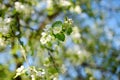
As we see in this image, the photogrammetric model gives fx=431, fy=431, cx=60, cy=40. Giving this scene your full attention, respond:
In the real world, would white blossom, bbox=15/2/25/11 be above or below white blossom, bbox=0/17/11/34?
below

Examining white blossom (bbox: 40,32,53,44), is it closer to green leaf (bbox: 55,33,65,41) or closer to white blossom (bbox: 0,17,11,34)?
green leaf (bbox: 55,33,65,41)

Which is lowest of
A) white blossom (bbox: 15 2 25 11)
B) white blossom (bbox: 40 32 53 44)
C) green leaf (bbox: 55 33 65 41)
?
white blossom (bbox: 15 2 25 11)

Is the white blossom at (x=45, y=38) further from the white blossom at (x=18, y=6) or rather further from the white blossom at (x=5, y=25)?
the white blossom at (x=18, y=6)

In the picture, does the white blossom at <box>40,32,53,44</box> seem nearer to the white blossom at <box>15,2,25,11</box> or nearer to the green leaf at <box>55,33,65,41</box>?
the green leaf at <box>55,33,65,41</box>

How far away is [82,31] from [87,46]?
1.26ft

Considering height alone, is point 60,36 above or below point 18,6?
above

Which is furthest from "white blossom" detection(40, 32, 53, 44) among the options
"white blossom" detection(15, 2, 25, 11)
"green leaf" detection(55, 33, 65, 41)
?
"white blossom" detection(15, 2, 25, 11)

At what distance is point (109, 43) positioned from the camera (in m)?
10.4

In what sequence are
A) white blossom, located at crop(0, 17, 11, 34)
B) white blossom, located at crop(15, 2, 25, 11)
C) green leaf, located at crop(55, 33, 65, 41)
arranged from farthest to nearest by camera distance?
white blossom, located at crop(15, 2, 25, 11)
white blossom, located at crop(0, 17, 11, 34)
green leaf, located at crop(55, 33, 65, 41)

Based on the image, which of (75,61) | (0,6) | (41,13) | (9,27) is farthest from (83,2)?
(9,27)

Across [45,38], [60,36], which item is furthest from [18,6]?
[60,36]

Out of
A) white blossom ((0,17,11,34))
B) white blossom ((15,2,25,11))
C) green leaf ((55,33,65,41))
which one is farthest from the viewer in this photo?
white blossom ((15,2,25,11))

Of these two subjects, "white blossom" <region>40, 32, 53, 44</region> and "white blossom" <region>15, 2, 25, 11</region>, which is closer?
"white blossom" <region>40, 32, 53, 44</region>

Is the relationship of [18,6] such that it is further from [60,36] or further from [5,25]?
[60,36]
